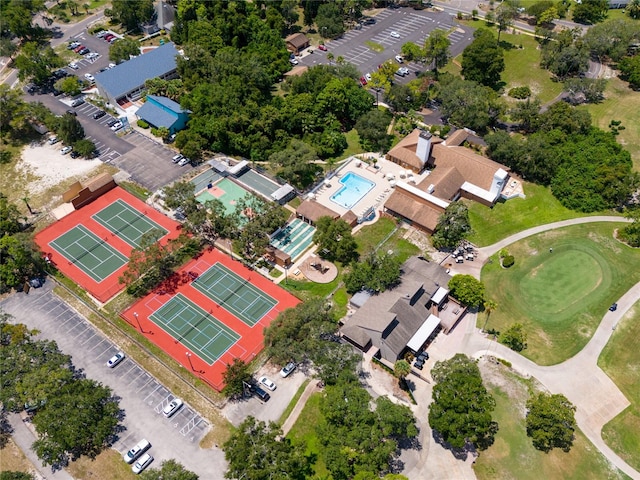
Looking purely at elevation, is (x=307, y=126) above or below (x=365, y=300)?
above

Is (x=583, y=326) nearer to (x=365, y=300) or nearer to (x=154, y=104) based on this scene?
(x=365, y=300)

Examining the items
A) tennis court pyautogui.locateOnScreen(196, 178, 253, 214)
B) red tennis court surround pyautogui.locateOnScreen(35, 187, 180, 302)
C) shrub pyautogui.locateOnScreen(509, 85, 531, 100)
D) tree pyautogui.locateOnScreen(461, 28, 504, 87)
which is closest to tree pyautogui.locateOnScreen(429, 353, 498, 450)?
tennis court pyautogui.locateOnScreen(196, 178, 253, 214)

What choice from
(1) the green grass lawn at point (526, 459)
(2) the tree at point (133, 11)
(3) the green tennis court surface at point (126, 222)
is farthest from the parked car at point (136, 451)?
(2) the tree at point (133, 11)

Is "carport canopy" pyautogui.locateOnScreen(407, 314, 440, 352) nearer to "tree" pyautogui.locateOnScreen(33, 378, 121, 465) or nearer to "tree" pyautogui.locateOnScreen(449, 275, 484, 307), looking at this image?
"tree" pyautogui.locateOnScreen(449, 275, 484, 307)

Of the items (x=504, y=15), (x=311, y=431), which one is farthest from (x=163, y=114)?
(x=504, y=15)

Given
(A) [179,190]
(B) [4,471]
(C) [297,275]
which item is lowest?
(B) [4,471]

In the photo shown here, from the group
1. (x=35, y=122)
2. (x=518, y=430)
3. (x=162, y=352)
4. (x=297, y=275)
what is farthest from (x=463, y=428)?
(x=35, y=122)
